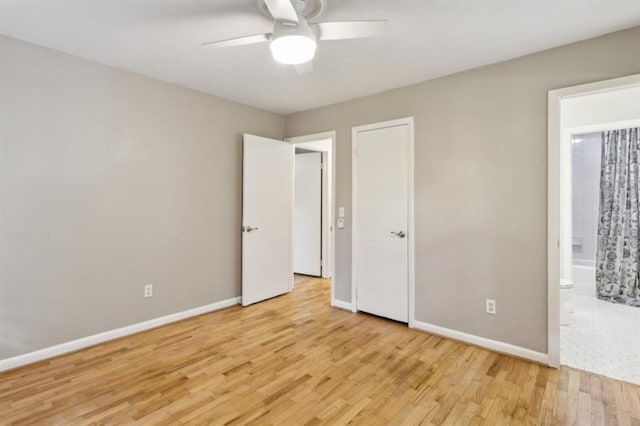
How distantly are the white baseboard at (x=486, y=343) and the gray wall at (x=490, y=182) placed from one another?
0.04m

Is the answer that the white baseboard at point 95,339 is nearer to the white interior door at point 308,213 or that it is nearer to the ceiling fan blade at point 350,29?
the white interior door at point 308,213

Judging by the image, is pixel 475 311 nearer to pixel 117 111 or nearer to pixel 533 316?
pixel 533 316

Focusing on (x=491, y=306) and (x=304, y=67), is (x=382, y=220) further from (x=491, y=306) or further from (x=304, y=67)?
(x=304, y=67)

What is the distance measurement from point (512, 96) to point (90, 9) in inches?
123

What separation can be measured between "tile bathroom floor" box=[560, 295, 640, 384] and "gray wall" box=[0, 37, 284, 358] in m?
3.49

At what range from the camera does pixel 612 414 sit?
1900mm

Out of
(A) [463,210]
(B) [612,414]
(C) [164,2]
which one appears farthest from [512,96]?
(C) [164,2]

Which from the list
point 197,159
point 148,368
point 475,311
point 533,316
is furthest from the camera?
point 197,159

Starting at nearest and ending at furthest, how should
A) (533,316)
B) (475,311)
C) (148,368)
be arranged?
(148,368) → (533,316) → (475,311)

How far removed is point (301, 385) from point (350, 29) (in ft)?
7.38

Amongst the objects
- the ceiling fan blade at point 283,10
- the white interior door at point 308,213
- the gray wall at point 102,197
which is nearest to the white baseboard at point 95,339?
the gray wall at point 102,197

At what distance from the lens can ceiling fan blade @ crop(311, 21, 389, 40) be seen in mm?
1659

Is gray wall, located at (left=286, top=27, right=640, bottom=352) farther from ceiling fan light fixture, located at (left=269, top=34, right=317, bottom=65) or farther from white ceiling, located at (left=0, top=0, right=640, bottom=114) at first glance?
ceiling fan light fixture, located at (left=269, top=34, right=317, bottom=65)

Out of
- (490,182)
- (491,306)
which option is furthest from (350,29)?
(491,306)
